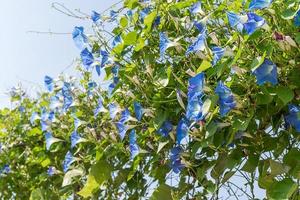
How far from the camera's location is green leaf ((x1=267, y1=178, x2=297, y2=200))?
154 centimetres

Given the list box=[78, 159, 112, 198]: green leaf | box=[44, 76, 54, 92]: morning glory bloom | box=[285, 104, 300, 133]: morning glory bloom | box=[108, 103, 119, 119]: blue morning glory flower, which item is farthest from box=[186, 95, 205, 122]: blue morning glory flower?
box=[44, 76, 54, 92]: morning glory bloom

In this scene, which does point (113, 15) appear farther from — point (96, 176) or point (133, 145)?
point (96, 176)

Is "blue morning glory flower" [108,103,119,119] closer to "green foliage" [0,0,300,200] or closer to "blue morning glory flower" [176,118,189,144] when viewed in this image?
"green foliage" [0,0,300,200]

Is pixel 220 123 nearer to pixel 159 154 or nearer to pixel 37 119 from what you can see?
pixel 159 154

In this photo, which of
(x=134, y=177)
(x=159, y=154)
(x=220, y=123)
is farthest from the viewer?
(x=134, y=177)

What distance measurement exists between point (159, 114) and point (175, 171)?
21 centimetres

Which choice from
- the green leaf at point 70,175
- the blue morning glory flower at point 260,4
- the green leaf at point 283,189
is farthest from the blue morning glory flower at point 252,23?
the green leaf at point 70,175

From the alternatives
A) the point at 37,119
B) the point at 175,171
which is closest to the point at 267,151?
the point at 175,171

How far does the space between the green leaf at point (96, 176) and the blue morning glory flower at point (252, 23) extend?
1.12 metres

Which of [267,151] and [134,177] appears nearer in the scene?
[267,151]

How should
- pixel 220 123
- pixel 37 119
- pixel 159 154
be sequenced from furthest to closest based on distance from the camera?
pixel 37 119 → pixel 159 154 → pixel 220 123

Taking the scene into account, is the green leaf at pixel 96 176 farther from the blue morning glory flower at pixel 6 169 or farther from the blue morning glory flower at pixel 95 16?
the blue morning glory flower at pixel 6 169

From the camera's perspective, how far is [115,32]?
7.14 feet

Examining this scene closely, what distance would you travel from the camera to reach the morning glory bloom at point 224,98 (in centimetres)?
156
